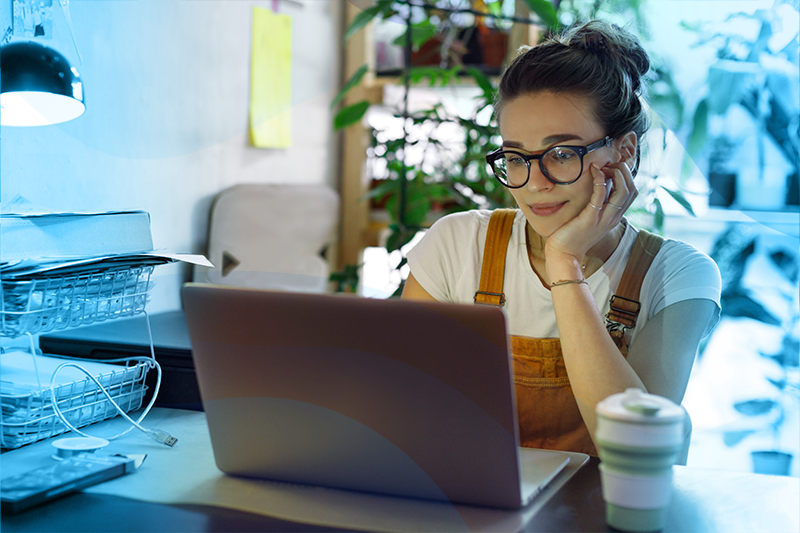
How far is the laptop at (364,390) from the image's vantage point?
1.84 ft

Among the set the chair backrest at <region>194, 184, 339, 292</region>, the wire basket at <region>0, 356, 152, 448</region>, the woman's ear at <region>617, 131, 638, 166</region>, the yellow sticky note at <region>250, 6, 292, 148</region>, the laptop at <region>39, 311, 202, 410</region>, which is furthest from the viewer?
the yellow sticky note at <region>250, 6, 292, 148</region>

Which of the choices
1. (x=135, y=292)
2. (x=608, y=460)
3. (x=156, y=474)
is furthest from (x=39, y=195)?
(x=608, y=460)

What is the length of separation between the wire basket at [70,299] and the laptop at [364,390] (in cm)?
30

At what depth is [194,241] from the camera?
149 centimetres

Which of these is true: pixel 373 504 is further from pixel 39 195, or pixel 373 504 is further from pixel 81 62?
pixel 81 62

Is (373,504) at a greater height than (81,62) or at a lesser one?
lesser

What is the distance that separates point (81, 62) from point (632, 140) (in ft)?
2.77

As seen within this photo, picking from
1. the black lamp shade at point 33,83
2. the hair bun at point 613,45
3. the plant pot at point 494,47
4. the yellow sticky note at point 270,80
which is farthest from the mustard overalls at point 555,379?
the plant pot at point 494,47

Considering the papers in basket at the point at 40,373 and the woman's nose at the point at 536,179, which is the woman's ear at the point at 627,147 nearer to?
the woman's nose at the point at 536,179

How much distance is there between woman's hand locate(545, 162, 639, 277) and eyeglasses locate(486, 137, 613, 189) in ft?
0.10

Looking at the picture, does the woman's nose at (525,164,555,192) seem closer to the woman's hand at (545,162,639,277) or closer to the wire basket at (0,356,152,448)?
the woman's hand at (545,162,639,277)

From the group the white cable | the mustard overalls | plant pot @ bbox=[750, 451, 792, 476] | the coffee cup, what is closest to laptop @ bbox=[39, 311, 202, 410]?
the white cable

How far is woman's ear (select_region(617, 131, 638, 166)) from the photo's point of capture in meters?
1.08

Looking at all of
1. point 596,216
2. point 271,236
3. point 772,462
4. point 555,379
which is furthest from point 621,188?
point 772,462
